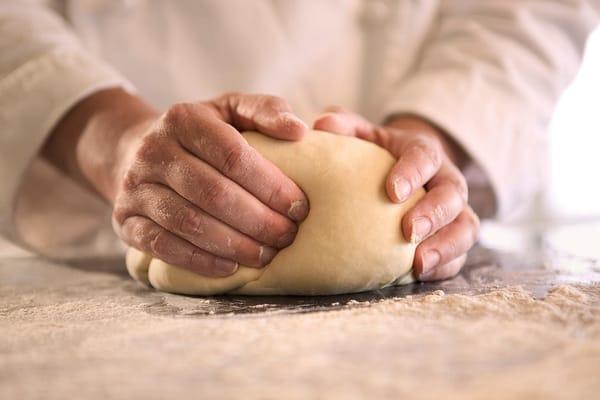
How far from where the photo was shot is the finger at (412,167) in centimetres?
110

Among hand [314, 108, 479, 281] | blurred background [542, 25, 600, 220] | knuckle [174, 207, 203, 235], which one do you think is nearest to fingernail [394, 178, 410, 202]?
hand [314, 108, 479, 281]

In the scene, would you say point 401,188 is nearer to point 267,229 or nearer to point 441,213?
point 441,213

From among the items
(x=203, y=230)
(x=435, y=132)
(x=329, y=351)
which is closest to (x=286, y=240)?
(x=203, y=230)

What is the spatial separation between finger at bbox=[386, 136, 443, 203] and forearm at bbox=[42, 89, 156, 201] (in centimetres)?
54

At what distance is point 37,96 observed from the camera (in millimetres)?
1452

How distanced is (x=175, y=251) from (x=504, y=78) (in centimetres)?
105

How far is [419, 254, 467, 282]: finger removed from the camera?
120 centimetres

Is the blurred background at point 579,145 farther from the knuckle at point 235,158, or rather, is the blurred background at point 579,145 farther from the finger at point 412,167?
the knuckle at point 235,158

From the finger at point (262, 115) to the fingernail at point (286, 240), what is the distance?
0.56 feet

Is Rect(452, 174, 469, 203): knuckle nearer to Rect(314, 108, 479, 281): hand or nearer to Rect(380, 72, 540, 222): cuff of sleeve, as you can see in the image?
Rect(314, 108, 479, 281): hand

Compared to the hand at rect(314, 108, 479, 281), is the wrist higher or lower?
higher

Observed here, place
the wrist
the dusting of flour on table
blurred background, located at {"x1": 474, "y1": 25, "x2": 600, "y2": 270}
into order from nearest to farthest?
the dusting of flour on table < the wrist < blurred background, located at {"x1": 474, "y1": 25, "x2": 600, "y2": 270}

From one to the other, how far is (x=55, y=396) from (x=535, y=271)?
93 centimetres

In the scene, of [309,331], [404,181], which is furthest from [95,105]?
[309,331]
